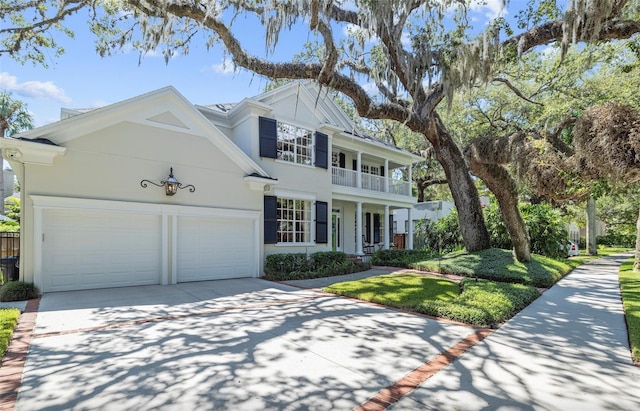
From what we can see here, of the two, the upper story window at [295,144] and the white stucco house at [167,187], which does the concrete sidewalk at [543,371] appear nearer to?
the white stucco house at [167,187]

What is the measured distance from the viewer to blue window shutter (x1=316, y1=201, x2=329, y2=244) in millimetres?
13258

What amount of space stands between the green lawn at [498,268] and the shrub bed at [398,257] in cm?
135

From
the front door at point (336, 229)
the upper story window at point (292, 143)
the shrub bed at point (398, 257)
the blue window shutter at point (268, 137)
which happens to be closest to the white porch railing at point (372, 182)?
the front door at point (336, 229)

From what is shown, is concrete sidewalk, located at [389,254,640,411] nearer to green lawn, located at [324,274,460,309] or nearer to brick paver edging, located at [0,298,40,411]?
green lawn, located at [324,274,460,309]

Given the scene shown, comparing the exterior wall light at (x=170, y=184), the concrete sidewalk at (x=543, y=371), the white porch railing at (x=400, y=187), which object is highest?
the white porch railing at (x=400, y=187)

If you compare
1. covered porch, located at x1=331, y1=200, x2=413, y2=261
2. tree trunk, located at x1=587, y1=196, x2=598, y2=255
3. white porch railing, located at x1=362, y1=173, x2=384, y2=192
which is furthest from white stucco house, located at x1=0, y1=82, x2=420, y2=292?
tree trunk, located at x1=587, y1=196, x2=598, y2=255

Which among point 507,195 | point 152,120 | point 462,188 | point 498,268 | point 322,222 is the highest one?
point 152,120

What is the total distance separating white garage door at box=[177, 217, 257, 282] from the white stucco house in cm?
3

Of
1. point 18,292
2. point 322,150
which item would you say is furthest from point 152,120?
point 322,150

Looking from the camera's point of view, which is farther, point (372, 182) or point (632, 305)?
point (372, 182)

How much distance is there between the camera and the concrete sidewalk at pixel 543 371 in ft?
9.93

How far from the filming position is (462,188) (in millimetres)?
11953

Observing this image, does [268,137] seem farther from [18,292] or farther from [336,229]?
[18,292]

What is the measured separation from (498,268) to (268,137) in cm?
880
